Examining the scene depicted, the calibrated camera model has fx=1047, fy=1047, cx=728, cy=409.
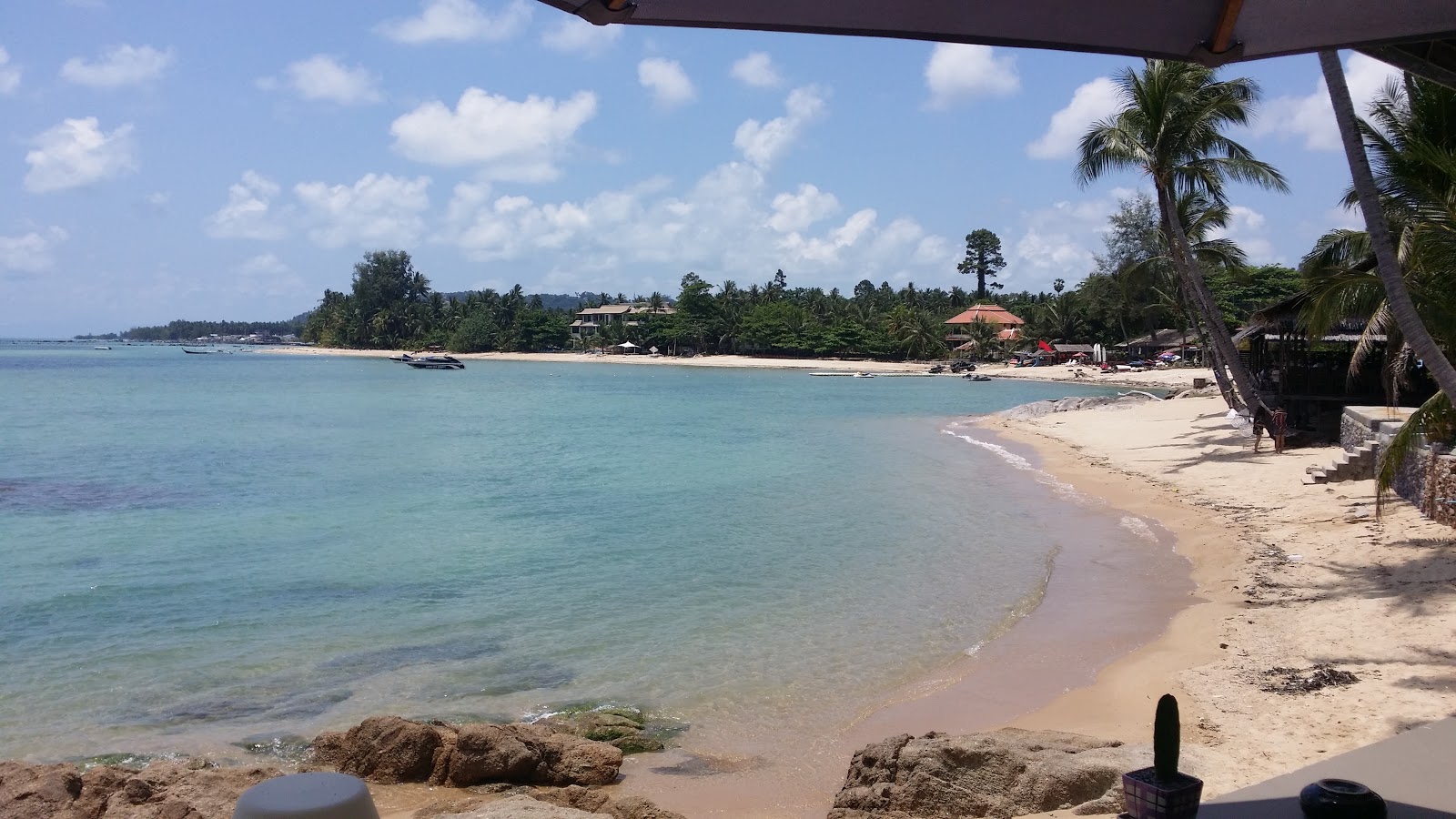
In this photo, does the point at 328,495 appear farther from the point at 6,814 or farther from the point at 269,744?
the point at 6,814

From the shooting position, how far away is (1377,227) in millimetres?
9094

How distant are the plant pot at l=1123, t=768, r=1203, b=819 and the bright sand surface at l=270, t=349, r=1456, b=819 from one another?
2.10m

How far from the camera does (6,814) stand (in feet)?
18.5

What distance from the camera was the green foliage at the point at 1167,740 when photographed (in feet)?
11.4

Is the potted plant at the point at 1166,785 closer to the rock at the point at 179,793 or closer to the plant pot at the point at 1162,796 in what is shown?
the plant pot at the point at 1162,796

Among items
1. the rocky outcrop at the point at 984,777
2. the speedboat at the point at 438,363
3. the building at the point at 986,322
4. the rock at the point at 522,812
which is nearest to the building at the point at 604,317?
the speedboat at the point at 438,363

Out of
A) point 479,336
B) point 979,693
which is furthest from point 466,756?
point 479,336

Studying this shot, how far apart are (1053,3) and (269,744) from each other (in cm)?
745

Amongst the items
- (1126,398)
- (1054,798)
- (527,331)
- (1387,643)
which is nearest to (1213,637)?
(1387,643)

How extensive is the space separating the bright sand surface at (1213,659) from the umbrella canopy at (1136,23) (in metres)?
3.87

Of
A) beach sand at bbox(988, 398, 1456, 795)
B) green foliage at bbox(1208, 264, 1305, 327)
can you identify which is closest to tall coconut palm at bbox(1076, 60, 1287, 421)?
beach sand at bbox(988, 398, 1456, 795)

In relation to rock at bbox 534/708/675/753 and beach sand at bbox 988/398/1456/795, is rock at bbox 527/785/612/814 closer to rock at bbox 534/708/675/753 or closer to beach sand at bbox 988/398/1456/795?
rock at bbox 534/708/675/753

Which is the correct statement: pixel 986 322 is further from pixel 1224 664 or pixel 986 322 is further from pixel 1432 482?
pixel 1224 664

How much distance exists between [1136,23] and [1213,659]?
7.12m
